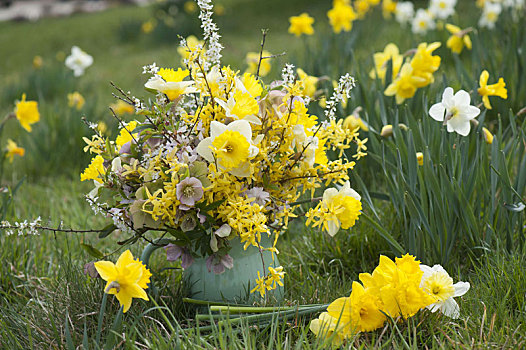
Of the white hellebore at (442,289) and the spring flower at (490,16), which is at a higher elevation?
the spring flower at (490,16)

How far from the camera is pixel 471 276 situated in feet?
5.24

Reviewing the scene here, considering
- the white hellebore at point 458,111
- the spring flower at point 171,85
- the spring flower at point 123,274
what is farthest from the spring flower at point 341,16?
the spring flower at point 123,274

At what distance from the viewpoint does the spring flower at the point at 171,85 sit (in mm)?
1294

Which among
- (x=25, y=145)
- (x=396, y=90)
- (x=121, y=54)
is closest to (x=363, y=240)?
(x=396, y=90)

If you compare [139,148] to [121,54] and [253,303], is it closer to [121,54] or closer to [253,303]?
[253,303]

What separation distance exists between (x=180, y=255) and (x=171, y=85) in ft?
1.44

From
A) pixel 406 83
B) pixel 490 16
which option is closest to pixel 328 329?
pixel 406 83

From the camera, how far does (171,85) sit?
1.29 metres

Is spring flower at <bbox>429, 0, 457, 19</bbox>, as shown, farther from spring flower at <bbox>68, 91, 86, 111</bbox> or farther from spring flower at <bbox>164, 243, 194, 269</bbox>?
spring flower at <bbox>164, 243, 194, 269</bbox>

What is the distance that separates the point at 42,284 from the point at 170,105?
77 centimetres

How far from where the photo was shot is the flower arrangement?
1.25 meters

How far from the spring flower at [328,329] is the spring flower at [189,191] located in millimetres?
413

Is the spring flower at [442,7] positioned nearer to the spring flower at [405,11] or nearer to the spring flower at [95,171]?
the spring flower at [405,11]

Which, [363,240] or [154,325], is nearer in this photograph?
[154,325]
